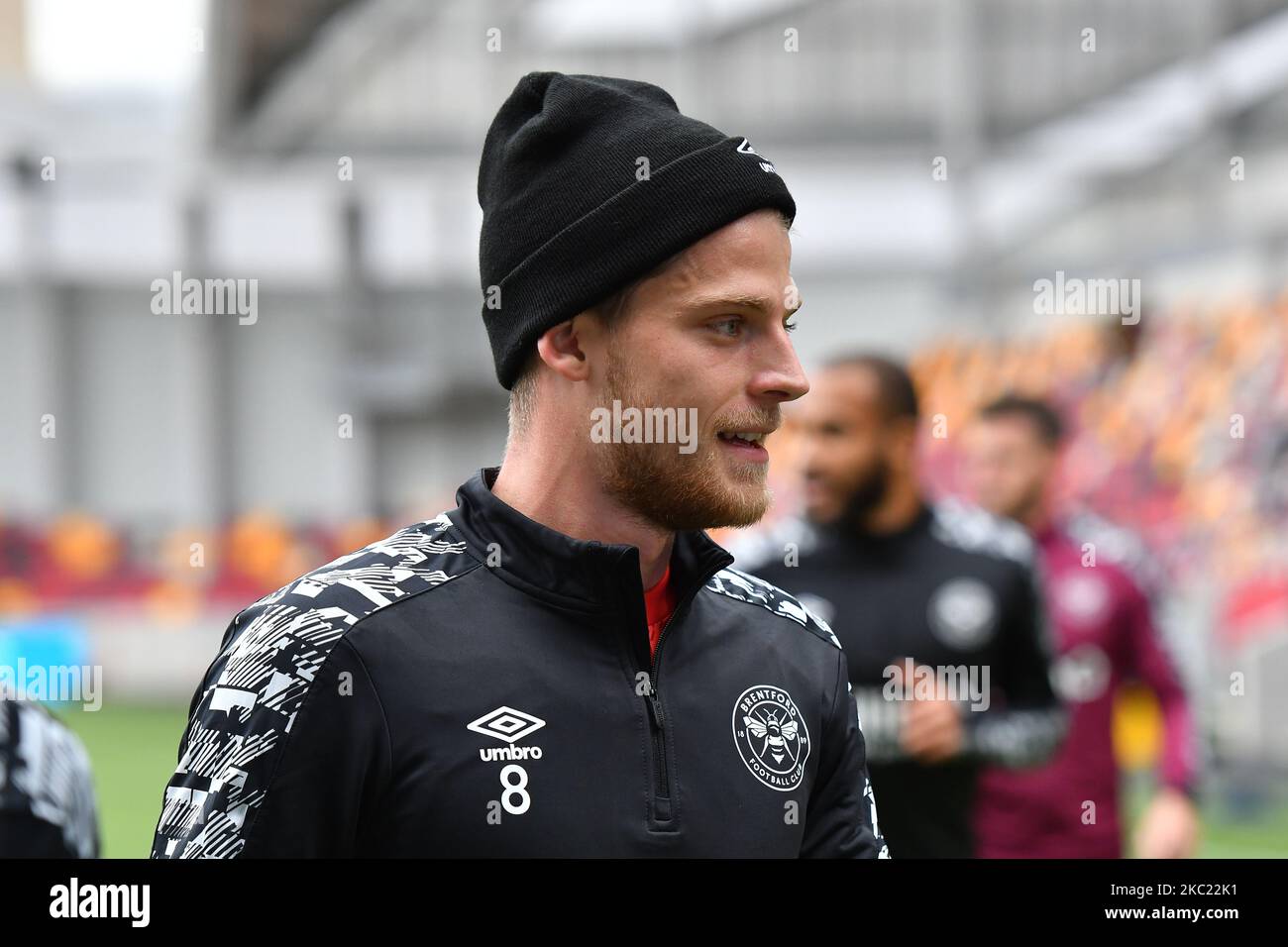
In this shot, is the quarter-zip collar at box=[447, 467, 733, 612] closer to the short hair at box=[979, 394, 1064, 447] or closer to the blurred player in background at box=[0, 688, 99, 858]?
the blurred player in background at box=[0, 688, 99, 858]

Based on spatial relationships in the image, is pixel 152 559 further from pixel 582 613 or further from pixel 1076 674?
pixel 582 613

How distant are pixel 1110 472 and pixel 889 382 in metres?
10.7

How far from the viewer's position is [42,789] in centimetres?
202

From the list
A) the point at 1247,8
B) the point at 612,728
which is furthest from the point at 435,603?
the point at 1247,8

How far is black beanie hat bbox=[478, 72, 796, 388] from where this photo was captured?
1.71 m

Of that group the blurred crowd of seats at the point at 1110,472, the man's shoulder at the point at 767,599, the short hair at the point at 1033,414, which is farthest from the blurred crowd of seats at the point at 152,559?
the man's shoulder at the point at 767,599

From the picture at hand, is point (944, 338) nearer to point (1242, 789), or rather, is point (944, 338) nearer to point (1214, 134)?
point (1214, 134)

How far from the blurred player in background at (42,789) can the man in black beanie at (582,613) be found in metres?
0.52

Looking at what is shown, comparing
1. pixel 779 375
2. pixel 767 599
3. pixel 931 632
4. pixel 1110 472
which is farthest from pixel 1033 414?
pixel 1110 472

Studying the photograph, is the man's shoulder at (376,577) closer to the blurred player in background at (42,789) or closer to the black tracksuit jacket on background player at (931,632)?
the blurred player in background at (42,789)

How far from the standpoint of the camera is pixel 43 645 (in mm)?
12680

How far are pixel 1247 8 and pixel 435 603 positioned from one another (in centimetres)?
1525

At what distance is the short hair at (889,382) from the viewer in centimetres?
386

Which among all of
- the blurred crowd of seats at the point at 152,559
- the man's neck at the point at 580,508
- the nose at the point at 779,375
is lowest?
the blurred crowd of seats at the point at 152,559
